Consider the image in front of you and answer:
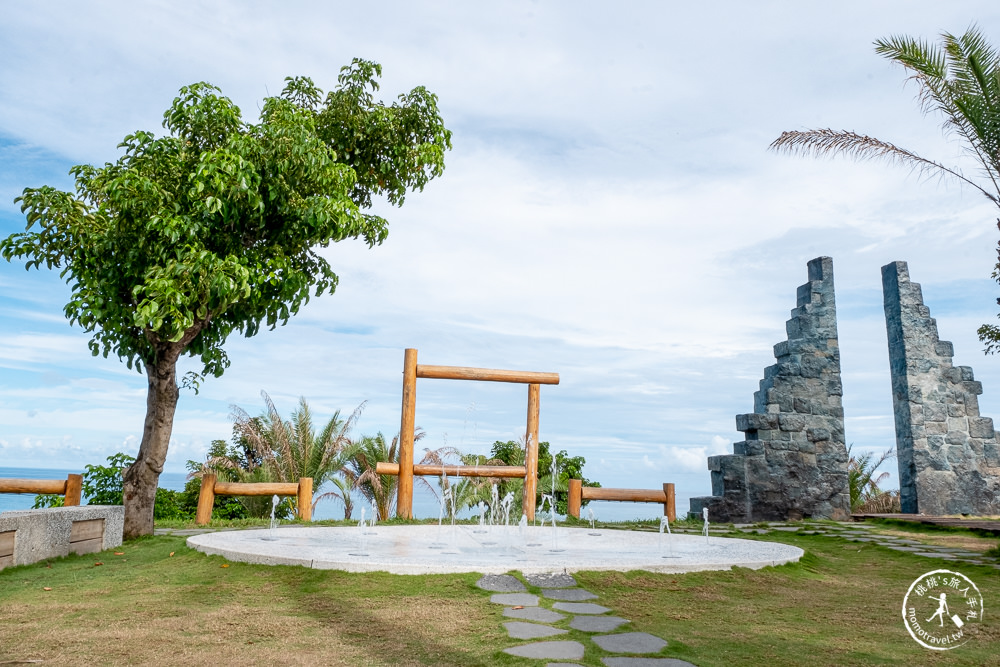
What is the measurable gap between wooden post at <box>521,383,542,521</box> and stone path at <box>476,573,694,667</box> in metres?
5.05

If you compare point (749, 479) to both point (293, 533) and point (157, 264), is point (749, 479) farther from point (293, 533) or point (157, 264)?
point (157, 264)

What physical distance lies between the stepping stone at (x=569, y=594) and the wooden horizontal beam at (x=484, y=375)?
214 inches

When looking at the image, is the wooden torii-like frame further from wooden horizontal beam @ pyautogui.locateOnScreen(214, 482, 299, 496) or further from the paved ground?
the paved ground

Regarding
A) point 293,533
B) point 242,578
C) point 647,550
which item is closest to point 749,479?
point 647,550

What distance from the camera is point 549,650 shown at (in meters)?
3.12

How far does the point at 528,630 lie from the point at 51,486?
6.82 metres

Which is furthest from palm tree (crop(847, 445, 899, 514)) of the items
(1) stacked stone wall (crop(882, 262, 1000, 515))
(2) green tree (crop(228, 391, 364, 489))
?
(2) green tree (crop(228, 391, 364, 489))

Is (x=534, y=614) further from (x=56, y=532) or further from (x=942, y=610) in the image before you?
(x=56, y=532)

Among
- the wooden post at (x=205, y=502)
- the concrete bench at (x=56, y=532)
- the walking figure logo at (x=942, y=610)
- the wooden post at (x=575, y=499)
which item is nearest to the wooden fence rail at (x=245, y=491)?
the wooden post at (x=205, y=502)

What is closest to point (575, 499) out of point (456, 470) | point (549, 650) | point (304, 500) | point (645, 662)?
point (456, 470)

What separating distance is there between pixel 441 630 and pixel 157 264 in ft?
17.9

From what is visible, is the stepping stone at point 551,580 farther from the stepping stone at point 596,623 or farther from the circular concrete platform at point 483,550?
the stepping stone at point 596,623

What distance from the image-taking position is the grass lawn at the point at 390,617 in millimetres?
3162

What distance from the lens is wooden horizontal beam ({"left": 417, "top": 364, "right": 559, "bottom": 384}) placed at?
31.3 feet
